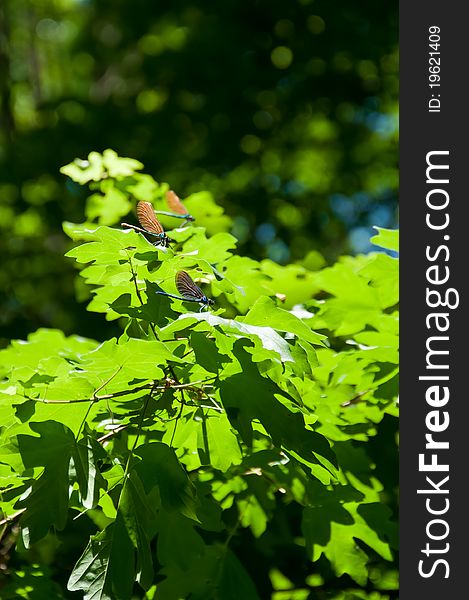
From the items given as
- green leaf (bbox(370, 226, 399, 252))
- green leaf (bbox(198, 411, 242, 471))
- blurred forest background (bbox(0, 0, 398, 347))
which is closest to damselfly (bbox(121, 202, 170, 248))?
green leaf (bbox(198, 411, 242, 471))

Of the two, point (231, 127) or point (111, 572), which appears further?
point (231, 127)

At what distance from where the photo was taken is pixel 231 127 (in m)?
6.50

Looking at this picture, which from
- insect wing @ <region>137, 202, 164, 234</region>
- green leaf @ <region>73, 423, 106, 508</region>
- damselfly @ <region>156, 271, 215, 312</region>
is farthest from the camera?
insect wing @ <region>137, 202, 164, 234</region>

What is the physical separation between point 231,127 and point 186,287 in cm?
516

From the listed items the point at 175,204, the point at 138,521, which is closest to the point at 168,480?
the point at 138,521

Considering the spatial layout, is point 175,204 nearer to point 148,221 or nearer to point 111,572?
point 148,221

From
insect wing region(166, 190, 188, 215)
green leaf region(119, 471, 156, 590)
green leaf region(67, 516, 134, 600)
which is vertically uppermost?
insect wing region(166, 190, 188, 215)

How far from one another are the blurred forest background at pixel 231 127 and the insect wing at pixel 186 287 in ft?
12.3

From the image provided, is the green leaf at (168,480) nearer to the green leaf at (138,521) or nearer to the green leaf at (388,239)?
the green leaf at (138,521)

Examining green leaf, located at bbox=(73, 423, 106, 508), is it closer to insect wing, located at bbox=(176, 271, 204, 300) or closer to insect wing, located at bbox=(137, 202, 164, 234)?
insect wing, located at bbox=(176, 271, 204, 300)

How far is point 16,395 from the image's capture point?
1492 mm

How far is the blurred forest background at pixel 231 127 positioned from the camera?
6051mm

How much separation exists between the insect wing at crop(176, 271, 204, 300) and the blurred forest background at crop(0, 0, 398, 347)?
374cm

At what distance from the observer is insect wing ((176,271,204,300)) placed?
1539mm
